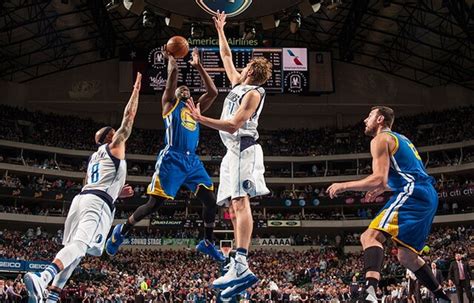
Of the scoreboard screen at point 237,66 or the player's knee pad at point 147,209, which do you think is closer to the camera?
the player's knee pad at point 147,209

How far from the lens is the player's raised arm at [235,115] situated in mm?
5902

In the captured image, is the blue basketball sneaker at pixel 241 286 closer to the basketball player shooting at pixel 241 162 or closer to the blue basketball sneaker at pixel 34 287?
the basketball player shooting at pixel 241 162

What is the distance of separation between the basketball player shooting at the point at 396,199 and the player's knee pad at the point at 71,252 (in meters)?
3.07

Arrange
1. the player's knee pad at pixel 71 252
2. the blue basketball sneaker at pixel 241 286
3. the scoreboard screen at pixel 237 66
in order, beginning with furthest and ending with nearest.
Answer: the scoreboard screen at pixel 237 66
the player's knee pad at pixel 71 252
the blue basketball sneaker at pixel 241 286

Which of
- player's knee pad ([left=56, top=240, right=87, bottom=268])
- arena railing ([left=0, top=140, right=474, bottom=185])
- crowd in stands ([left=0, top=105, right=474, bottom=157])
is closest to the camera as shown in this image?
player's knee pad ([left=56, top=240, right=87, bottom=268])

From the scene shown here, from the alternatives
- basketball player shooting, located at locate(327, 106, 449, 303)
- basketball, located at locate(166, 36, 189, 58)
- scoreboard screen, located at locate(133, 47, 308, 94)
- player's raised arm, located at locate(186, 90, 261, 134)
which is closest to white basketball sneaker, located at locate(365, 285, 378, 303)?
basketball player shooting, located at locate(327, 106, 449, 303)

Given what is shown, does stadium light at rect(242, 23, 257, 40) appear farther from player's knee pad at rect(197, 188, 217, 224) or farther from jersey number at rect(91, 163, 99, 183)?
jersey number at rect(91, 163, 99, 183)

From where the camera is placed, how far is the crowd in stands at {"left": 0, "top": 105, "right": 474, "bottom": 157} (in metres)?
40.9

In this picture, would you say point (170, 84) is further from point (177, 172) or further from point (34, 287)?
point (34, 287)

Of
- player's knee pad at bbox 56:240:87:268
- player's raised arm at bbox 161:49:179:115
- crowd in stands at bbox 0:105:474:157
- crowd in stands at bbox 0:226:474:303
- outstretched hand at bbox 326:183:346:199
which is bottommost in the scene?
crowd in stands at bbox 0:226:474:303

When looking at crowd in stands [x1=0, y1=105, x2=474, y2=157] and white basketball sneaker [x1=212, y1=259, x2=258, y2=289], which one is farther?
crowd in stands [x1=0, y1=105, x2=474, y2=157]

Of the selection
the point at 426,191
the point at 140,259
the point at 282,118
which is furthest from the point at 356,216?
the point at 426,191

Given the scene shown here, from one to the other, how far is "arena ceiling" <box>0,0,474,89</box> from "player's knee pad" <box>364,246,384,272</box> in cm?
2452

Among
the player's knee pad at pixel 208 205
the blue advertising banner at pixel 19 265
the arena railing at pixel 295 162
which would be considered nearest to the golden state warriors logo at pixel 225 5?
the player's knee pad at pixel 208 205
